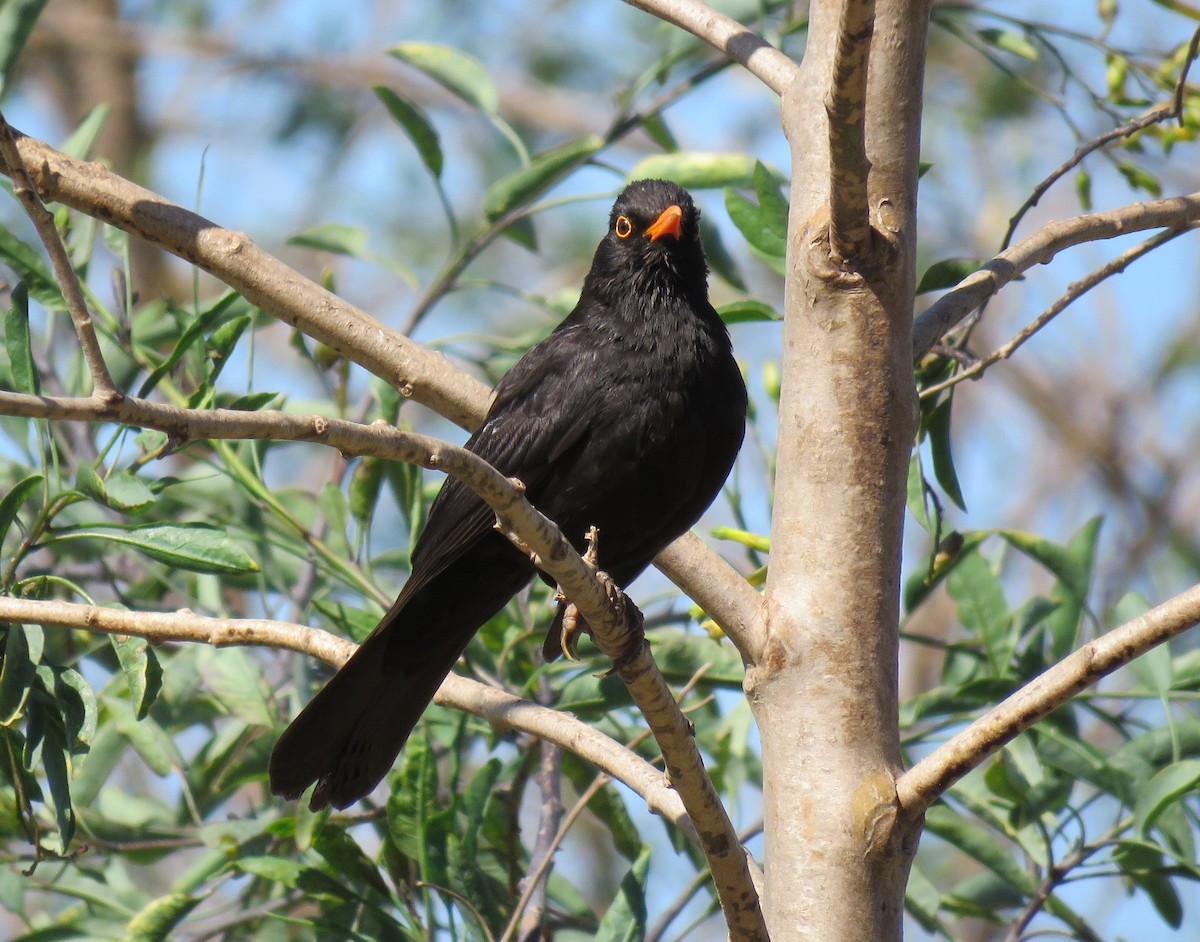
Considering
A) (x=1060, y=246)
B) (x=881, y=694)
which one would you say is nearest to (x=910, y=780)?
(x=881, y=694)

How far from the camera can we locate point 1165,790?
3.12 m

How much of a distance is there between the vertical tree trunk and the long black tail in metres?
1.01

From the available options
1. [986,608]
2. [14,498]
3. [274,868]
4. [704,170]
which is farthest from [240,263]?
[986,608]

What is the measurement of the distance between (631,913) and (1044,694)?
4.62ft

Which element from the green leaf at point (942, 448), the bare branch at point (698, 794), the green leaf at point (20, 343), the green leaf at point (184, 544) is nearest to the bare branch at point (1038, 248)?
the green leaf at point (942, 448)

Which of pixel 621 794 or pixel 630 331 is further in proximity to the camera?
pixel 621 794

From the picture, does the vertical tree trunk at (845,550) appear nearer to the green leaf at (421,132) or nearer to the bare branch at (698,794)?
the bare branch at (698,794)

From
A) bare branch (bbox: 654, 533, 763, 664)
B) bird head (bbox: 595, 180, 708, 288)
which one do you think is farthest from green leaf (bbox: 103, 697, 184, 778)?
bird head (bbox: 595, 180, 708, 288)

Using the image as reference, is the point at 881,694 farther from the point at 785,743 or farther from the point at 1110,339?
the point at 1110,339

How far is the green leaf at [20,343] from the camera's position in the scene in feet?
9.23

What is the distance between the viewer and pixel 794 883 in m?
2.46

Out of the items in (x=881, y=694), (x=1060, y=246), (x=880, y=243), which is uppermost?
(x=1060, y=246)

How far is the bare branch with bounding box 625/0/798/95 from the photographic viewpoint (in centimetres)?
311

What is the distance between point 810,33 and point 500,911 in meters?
2.17
